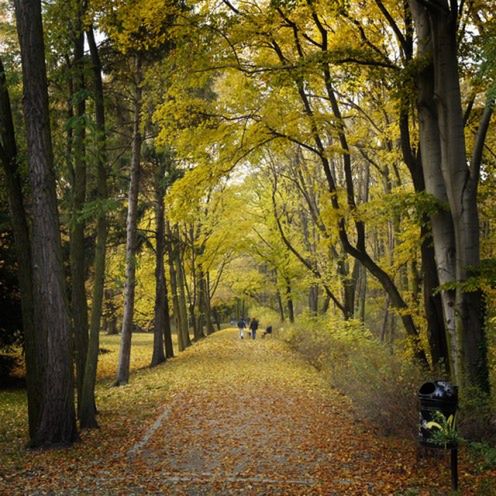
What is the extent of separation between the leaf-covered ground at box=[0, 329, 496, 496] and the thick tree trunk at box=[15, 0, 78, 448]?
0.70 meters

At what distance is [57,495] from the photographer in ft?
19.7

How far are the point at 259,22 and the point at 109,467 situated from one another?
8266mm

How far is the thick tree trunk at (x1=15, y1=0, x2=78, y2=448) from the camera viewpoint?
8.09m

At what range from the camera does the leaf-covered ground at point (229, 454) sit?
20.6 feet

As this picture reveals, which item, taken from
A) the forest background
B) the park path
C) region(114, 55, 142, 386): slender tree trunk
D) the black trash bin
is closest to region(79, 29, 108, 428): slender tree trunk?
the forest background

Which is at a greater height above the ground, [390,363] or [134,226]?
[134,226]

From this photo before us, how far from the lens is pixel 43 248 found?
26.6 ft

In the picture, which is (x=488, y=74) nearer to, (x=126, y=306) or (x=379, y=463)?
(x=379, y=463)

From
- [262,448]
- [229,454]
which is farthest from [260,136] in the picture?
[229,454]

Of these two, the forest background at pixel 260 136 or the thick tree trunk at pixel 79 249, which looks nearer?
the forest background at pixel 260 136

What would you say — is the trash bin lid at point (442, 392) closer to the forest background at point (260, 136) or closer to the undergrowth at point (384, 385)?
the undergrowth at point (384, 385)

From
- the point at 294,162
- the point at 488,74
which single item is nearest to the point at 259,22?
the point at 488,74

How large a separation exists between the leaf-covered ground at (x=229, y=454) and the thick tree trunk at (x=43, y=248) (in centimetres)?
70

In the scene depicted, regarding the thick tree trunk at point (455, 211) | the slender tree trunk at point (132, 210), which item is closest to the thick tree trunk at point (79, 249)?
the slender tree trunk at point (132, 210)
